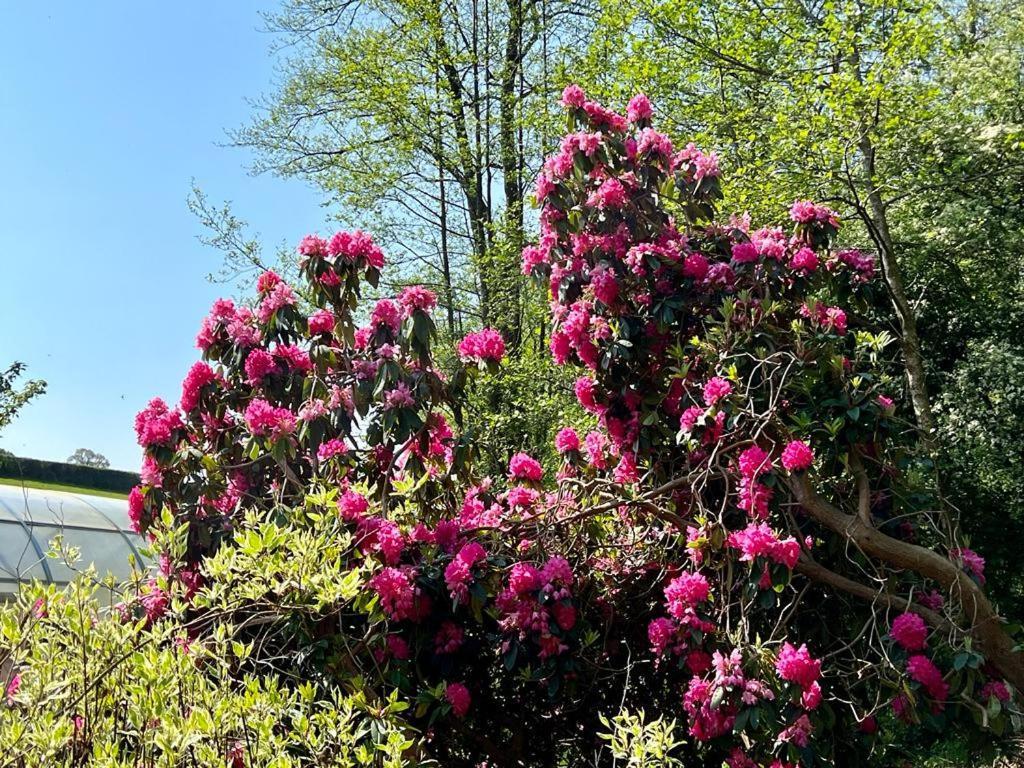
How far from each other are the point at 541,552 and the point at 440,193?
10.4 m

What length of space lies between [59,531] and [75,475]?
1009 centimetres

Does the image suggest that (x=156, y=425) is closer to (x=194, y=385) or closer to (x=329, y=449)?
(x=194, y=385)

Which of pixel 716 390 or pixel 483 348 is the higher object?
pixel 483 348

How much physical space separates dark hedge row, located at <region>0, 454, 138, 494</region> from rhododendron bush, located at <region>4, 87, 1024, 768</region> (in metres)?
13.5

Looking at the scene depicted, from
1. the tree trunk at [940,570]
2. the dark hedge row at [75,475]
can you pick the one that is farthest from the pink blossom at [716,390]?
the dark hedge row at [75,475]

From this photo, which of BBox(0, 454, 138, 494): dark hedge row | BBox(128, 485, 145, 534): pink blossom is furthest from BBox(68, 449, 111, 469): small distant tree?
BBox(128, 485, 145, 534): pink blossom

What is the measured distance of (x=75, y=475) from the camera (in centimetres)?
1816

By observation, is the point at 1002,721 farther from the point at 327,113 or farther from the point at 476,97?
the point at 327,113

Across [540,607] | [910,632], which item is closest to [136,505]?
[540,607]

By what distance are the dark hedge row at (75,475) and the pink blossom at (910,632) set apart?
607 inches

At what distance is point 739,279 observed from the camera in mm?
4117

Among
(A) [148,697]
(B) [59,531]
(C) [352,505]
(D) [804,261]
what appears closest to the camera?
(A) [148,697]

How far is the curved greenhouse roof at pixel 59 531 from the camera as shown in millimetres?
9102

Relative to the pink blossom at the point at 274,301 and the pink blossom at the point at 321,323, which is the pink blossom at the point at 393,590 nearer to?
the pink blossom at the point at 321,323
